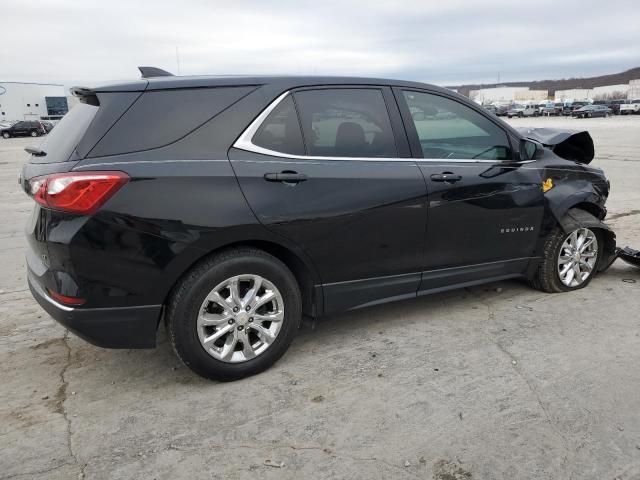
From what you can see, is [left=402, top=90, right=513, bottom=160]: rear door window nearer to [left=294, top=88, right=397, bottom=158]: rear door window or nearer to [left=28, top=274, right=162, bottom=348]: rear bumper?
[left=294, top=88, right=397, bottom=158]: rear door window

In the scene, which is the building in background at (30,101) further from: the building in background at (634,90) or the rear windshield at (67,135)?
the building in background at (634,90)

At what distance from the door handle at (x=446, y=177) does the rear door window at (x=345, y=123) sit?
1.11 feet

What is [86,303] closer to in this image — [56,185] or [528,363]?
[56,185]

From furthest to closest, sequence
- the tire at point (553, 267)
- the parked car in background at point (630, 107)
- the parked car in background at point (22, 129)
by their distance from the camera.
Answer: the parked car in background at point (630, 107), the parked car in background at point (22, 129), the tire at point (553, 267)

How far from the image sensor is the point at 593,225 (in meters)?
4.47

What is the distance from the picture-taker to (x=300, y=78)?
333 cm

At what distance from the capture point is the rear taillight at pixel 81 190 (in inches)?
103

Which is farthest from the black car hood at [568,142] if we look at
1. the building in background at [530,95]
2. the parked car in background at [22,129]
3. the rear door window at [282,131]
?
the building in background at [530,95]

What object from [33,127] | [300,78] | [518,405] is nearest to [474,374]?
[518,405]

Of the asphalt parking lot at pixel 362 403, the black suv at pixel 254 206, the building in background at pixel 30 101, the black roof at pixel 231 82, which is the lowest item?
the asphalt parking lot at pixel 362 403

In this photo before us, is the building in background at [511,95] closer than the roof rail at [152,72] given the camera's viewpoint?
No

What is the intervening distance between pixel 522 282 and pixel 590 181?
1.07m

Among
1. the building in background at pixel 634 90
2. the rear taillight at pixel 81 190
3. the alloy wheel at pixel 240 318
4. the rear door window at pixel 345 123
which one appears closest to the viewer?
the rear taillight at pixel 81 190

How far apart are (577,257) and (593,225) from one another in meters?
0.30
